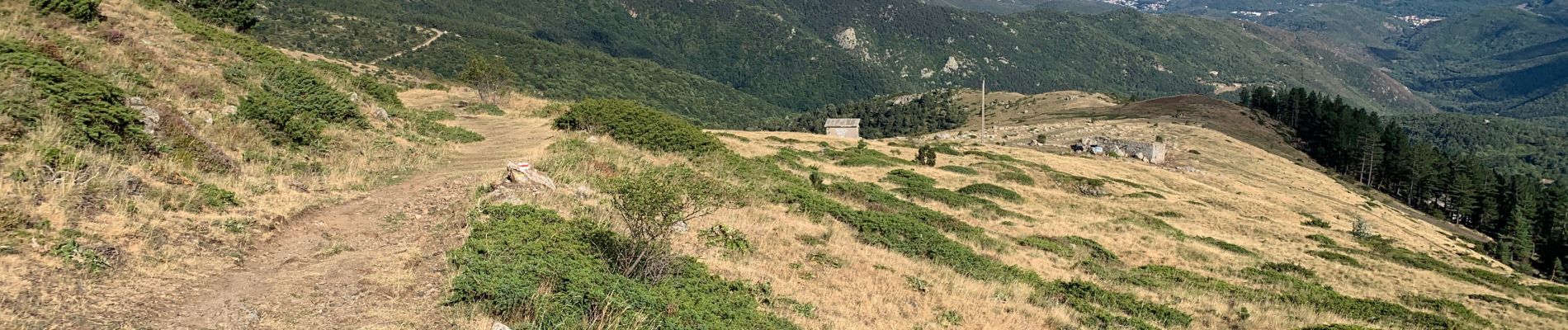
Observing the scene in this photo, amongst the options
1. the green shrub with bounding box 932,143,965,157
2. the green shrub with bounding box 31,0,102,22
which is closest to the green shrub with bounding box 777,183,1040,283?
the green shrub with bounding box 31,0,102,22

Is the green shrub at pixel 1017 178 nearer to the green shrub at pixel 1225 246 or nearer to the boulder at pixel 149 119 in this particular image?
the green shrub at pixel 1225 246

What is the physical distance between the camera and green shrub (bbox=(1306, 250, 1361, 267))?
27938 mm

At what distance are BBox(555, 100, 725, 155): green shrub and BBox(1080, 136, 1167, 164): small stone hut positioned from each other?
46315 millimetres

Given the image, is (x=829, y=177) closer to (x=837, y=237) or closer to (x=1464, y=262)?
(x=837, y=237)

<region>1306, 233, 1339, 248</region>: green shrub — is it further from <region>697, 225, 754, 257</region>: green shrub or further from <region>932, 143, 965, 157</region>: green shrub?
<region>697, 225, 754, 257</region>: green shrub

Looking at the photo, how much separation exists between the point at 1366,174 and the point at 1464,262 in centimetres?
7776

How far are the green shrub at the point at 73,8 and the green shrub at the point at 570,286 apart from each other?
1411cm

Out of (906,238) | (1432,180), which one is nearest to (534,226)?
(906,238)

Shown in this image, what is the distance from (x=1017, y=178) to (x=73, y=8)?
3614 centimetres

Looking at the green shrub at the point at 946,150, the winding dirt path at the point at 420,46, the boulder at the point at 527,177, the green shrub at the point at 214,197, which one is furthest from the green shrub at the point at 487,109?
the winding dirt path at the point at 420,46

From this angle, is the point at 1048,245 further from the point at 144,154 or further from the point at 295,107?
the point at 144,154

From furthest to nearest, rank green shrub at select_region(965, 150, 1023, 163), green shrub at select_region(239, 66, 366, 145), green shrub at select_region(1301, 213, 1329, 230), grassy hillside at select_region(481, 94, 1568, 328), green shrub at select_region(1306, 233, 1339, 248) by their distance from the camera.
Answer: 1. green shrub at select_region(965, 150, 1023, 163)
2. green shrub at select_region(1301, 213, 1329, 230)
3. green shrub at select_region(1306, 233, 1339, 248)
4. green shrub at select_region(239, 66, 366, 145)
5. grassy hillside at select_region(481, 94, 1568, 328)

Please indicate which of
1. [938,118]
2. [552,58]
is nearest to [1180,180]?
[938,118]

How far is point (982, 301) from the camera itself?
547 inches
